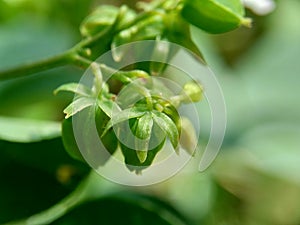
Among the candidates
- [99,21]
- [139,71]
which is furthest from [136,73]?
[99,21]

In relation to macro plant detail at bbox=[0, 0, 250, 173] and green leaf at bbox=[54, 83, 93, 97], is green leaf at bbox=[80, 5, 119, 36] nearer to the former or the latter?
macro plant detail at bbox=[0, 0, 250, 173]

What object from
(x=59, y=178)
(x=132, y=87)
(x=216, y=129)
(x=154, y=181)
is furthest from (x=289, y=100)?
(x=132, y=87)

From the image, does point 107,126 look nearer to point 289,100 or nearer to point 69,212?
point 69,212

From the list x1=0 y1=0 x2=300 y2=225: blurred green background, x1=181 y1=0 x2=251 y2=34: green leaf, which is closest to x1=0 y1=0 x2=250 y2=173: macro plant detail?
x1=181 y1=0 x2=251 y2=34: green leaf

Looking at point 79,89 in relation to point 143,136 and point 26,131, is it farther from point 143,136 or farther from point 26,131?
point 26,131

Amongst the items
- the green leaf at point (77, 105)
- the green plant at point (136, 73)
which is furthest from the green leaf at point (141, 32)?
the green leaf at point (77, 105)

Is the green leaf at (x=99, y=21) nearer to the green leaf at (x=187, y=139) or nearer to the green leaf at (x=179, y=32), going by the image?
the green leaf at (x=179, y=32)
